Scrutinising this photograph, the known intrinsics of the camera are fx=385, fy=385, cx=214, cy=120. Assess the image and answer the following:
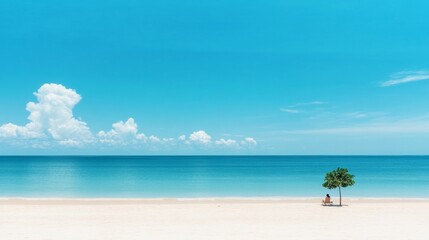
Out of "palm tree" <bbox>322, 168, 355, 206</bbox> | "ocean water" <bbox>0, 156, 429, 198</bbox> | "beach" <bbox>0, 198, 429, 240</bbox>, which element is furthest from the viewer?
"ocean water" <bbox>0, 156, 429, 198</bbox>

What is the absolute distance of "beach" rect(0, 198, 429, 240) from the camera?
1856 centimetres

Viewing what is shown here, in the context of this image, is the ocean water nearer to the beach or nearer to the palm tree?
the palm tree

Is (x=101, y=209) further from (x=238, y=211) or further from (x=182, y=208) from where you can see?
(x=238, y=211)

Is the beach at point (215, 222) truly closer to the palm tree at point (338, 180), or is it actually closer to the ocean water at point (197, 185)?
the palm tree at point (338, 180)

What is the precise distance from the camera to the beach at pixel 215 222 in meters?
18.6

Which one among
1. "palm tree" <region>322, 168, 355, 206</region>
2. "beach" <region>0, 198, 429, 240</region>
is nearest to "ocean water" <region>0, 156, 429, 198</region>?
"palm tree" <region>322, 168, 355, 206</region>

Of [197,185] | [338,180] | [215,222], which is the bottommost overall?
[215,222]

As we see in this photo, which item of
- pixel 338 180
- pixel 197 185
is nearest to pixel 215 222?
pixel 338 180

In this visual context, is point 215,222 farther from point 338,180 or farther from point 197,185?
point 197,185

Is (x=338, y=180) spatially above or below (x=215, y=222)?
above

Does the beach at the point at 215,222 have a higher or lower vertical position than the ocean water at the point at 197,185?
lower

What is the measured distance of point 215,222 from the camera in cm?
2248

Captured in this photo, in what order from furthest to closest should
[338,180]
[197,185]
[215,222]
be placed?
1. [197,185]
2. [338,180]
3. [215,222]

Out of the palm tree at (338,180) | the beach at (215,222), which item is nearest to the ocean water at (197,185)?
the palm tree at (338,180)
